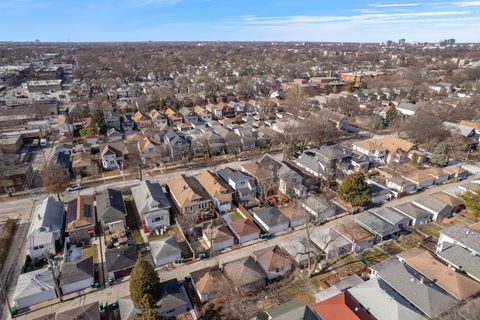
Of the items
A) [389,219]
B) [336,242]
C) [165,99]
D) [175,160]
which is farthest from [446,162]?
[165,99]

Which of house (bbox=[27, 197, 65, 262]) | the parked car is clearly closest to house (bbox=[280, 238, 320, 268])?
house (bbox=[27, 197, 65, 262])

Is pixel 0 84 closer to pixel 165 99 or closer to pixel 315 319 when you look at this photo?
pixel 165 99

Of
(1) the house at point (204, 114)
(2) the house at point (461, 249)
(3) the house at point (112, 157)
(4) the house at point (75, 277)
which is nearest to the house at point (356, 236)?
(2) the house at point (461, 249)

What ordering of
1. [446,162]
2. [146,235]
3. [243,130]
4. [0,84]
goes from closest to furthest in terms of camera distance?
[146,235] < [446,162] < [243,130] < [0,84]

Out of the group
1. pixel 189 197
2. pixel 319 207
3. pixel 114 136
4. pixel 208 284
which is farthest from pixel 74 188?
pixel 319 207

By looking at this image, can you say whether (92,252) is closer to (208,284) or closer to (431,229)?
(208,284)

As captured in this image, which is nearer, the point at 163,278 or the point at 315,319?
the point at 315,319
